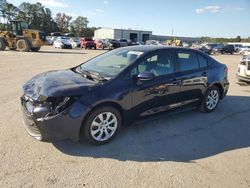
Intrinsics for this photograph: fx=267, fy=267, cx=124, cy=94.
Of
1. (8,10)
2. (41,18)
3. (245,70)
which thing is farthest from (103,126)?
(8,10)

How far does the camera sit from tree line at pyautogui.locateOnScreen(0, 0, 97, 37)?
290ft

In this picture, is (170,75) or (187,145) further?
(170,75)

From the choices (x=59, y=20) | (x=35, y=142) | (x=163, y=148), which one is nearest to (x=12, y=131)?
(x=35, y=142)

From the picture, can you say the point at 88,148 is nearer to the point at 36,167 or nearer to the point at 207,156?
the point at 36,167

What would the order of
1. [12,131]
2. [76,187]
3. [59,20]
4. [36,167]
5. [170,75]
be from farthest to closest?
[59,20] < [170,75] < [12,131] < [36,167] < [76,187]

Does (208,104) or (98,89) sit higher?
(98,89)

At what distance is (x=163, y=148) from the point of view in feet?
14.4

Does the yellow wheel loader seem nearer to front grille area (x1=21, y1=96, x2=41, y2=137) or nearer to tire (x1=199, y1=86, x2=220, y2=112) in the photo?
tire (x1=199, y1=86, x2=220, y2=112)

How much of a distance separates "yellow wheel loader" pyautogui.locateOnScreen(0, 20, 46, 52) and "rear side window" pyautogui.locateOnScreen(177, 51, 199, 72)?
73.0ft

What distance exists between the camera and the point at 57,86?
416 cm

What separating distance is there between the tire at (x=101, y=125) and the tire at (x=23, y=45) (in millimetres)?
23002

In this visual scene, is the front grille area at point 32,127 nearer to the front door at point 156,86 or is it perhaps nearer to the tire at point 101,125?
the tire at point 101,125

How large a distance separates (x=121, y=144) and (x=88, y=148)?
1.84 feet

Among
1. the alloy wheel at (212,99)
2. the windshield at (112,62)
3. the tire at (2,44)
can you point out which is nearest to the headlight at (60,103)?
the windshield at (112,62)
